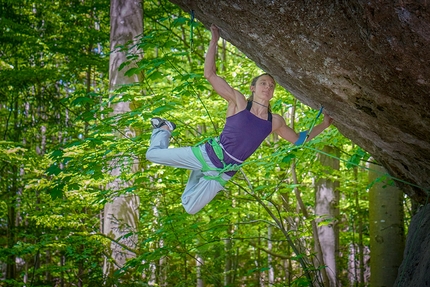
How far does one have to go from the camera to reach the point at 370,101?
3.16 m

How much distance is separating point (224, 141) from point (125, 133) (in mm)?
4031

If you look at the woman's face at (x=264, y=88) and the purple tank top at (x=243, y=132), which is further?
the woman's face at (x=264, y=88)

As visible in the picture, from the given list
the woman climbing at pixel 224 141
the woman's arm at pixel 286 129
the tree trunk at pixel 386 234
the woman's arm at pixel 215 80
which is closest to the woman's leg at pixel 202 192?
the woman climbing at pixel 224 141

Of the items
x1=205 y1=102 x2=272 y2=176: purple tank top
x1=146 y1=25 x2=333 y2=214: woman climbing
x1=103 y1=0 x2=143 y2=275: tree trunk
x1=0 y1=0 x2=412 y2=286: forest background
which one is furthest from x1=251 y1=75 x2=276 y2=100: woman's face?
x1=103 y1=0 x2=143 y2=275: tree trunk

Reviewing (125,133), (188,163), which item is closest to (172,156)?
(188,163)

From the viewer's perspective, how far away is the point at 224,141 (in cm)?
342

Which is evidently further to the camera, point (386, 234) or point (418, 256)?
point (386, 234)

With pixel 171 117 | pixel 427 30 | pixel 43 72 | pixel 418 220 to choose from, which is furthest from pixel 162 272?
pixel 427 30

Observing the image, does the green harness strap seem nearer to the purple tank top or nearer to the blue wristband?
the purple tank top

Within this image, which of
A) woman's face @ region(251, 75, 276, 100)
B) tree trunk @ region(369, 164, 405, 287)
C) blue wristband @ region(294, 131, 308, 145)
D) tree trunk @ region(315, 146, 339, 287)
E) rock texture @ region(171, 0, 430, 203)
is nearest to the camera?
rock texture @ region(171, 0, 430, 203)

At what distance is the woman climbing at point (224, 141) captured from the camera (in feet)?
11.0

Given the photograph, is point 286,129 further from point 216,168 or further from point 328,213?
point 328,213

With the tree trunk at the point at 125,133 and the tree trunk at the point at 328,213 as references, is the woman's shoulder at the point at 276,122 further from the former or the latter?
the tree trunk at the point at 328,213

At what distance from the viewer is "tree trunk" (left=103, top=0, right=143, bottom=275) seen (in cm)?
722
